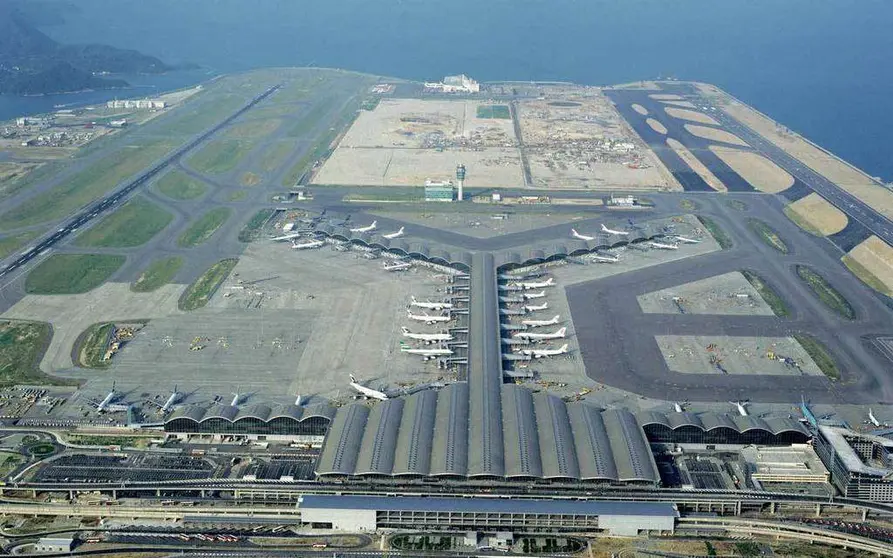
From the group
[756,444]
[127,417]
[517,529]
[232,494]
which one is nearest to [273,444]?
[232,494]

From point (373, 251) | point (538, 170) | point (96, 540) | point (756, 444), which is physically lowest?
point (96, 540)

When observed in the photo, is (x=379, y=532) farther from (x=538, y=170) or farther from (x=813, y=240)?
(x=538, y=170)

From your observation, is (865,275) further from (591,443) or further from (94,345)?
(94,345)

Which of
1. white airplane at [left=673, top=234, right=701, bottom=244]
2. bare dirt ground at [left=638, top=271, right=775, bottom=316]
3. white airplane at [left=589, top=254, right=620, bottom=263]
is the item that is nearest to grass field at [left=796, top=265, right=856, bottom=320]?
bare dirt ground at [left=638, top=271, right=775, bottom=316]

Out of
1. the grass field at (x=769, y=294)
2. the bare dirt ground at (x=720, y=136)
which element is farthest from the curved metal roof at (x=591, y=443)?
the bare dirt ground at (x=720, y=136)

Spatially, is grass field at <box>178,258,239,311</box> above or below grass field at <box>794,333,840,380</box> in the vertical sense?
above

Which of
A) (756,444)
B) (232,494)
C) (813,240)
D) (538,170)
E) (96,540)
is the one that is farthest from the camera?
(538,170)

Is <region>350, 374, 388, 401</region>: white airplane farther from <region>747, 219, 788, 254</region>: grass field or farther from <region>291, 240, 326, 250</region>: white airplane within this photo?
<region>747, 219, 788, 254</region>: grass field
